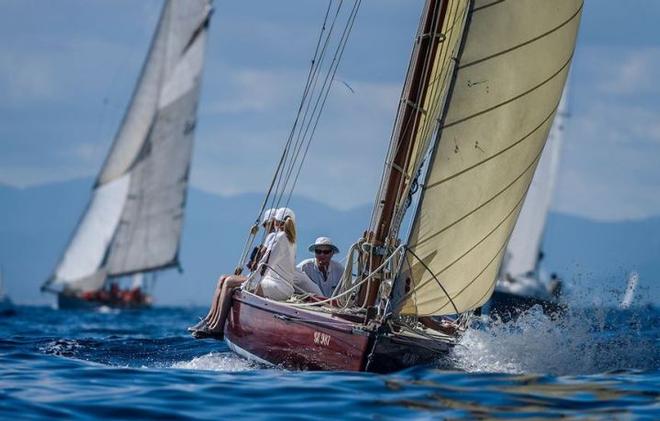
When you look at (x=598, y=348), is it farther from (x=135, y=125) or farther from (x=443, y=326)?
(x=135, y=125)

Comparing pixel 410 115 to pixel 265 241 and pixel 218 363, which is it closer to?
pixel 265 241

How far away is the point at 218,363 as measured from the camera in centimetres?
1644

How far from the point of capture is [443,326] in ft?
54.6

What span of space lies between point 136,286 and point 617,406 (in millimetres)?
64351

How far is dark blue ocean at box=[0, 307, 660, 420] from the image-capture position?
1132cm

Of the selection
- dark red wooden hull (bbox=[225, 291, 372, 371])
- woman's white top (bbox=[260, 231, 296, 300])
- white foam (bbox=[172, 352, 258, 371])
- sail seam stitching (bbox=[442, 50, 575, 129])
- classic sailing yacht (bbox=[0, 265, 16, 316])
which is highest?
sail seam stitching (bbox=[442, 50, 575, 129])

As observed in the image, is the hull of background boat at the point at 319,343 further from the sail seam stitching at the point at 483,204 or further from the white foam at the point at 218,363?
the sail seam stitching at the point at 483,204

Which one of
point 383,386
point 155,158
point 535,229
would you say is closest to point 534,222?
point 535,229

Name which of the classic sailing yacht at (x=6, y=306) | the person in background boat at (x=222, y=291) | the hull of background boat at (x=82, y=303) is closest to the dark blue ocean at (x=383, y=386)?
the person in background boat at (x=222, y=291)

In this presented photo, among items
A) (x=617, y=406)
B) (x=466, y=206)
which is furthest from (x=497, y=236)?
(x=617, y=406)

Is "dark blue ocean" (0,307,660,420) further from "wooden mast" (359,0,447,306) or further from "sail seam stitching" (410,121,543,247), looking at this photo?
"wooden mast" (359,0,447,306)

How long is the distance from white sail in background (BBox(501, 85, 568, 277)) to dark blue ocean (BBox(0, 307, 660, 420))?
47.8m

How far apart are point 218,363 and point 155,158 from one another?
156 feet

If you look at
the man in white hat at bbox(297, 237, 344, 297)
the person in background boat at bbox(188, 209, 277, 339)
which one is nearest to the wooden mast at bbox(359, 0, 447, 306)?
the person in background boat at bbox(188, 209, 277, 339)
